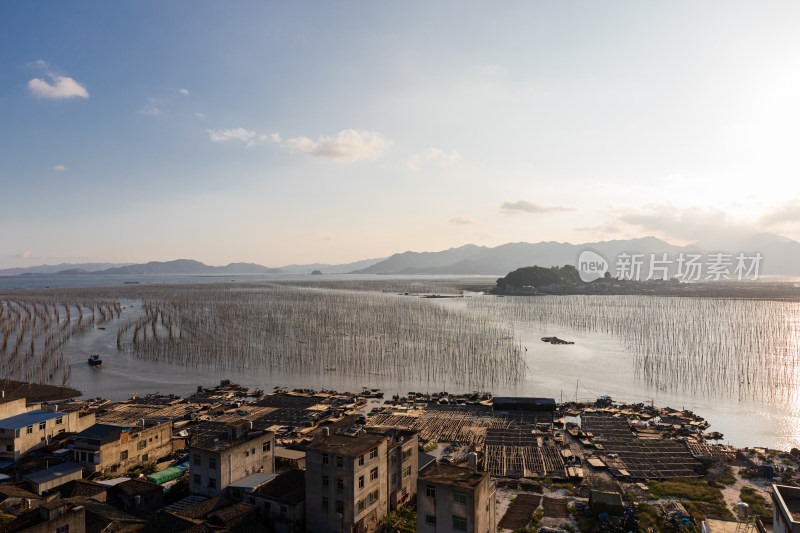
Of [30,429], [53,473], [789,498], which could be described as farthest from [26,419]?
[789,498]

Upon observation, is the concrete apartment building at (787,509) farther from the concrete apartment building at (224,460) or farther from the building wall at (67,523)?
the building wall at (67,523)

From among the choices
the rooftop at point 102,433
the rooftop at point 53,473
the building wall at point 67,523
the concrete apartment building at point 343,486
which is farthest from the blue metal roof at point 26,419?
the concrete apartment building at point 343,486

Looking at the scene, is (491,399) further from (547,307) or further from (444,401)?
(547,307)

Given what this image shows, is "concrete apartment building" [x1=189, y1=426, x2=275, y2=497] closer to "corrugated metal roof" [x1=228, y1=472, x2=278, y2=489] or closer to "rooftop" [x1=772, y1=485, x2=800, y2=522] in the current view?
"corrugated metal roof" [x1=228, y1=472, x2=278, y2=489]

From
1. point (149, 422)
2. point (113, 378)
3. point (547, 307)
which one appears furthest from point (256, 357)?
point (547, 307)

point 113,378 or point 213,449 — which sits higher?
point 213,449

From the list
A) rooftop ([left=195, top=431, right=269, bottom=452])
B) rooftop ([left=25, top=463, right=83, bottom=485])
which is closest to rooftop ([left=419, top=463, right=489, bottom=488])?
rooftop ([left=195, top=431, right=269, bottom=452])
